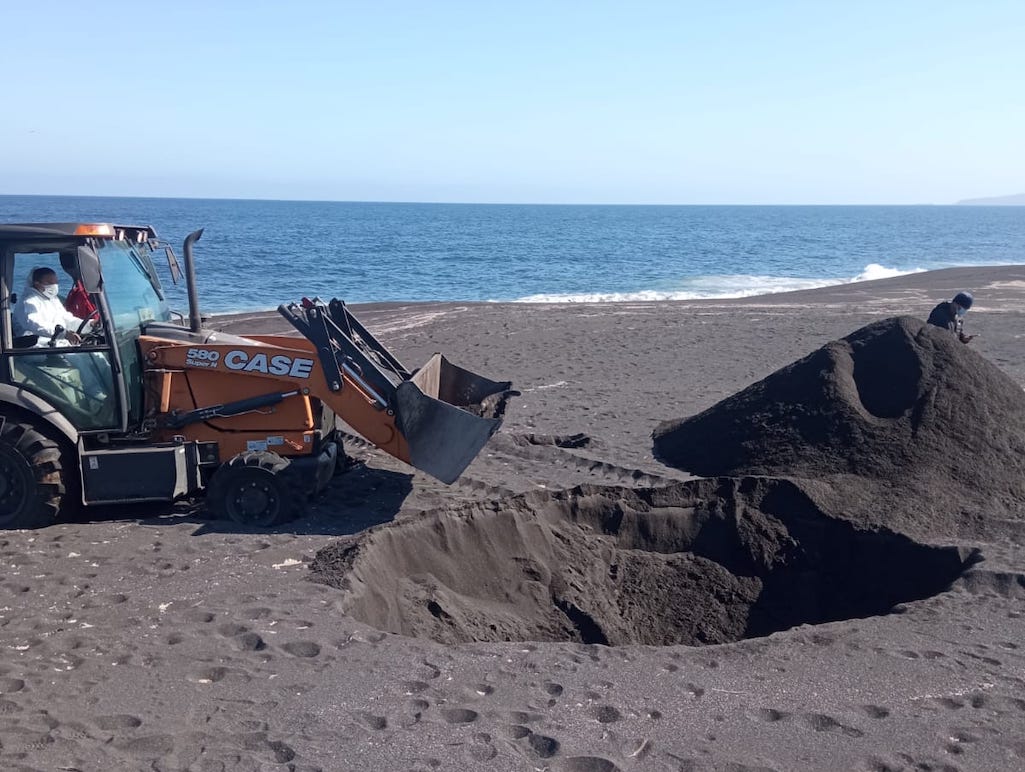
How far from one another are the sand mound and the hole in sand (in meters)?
0.52

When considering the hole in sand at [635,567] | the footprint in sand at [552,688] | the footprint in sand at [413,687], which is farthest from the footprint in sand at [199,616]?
the footprint in sand at [552,688]

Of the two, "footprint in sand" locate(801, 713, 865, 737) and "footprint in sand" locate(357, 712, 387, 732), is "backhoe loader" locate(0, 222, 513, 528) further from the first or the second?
"footprint in sand" locate(801, 713, 865, 737)

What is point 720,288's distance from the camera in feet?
Result: 117

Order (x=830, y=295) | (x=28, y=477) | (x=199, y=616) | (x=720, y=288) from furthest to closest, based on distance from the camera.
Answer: (x=720, y=288)
(x=830, y=295)
(x=28, y=477)
(x=199, y=616)

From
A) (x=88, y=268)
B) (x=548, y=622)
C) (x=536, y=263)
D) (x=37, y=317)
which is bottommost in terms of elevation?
(x=548, y=622)

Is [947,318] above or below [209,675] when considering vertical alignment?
above

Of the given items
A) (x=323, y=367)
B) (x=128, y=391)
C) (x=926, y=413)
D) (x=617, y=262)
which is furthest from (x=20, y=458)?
(x=617, y=262)

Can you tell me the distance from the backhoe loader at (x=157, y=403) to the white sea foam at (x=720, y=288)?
2352cm

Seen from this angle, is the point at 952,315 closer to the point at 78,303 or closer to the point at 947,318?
the point at 947,318

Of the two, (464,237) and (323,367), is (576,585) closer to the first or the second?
(323,367)

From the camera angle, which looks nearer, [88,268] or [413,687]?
[413,687]

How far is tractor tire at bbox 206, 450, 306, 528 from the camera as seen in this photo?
312 inches

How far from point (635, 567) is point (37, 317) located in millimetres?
5151

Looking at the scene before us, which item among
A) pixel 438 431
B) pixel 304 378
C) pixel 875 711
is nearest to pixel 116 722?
pixel 438 431
